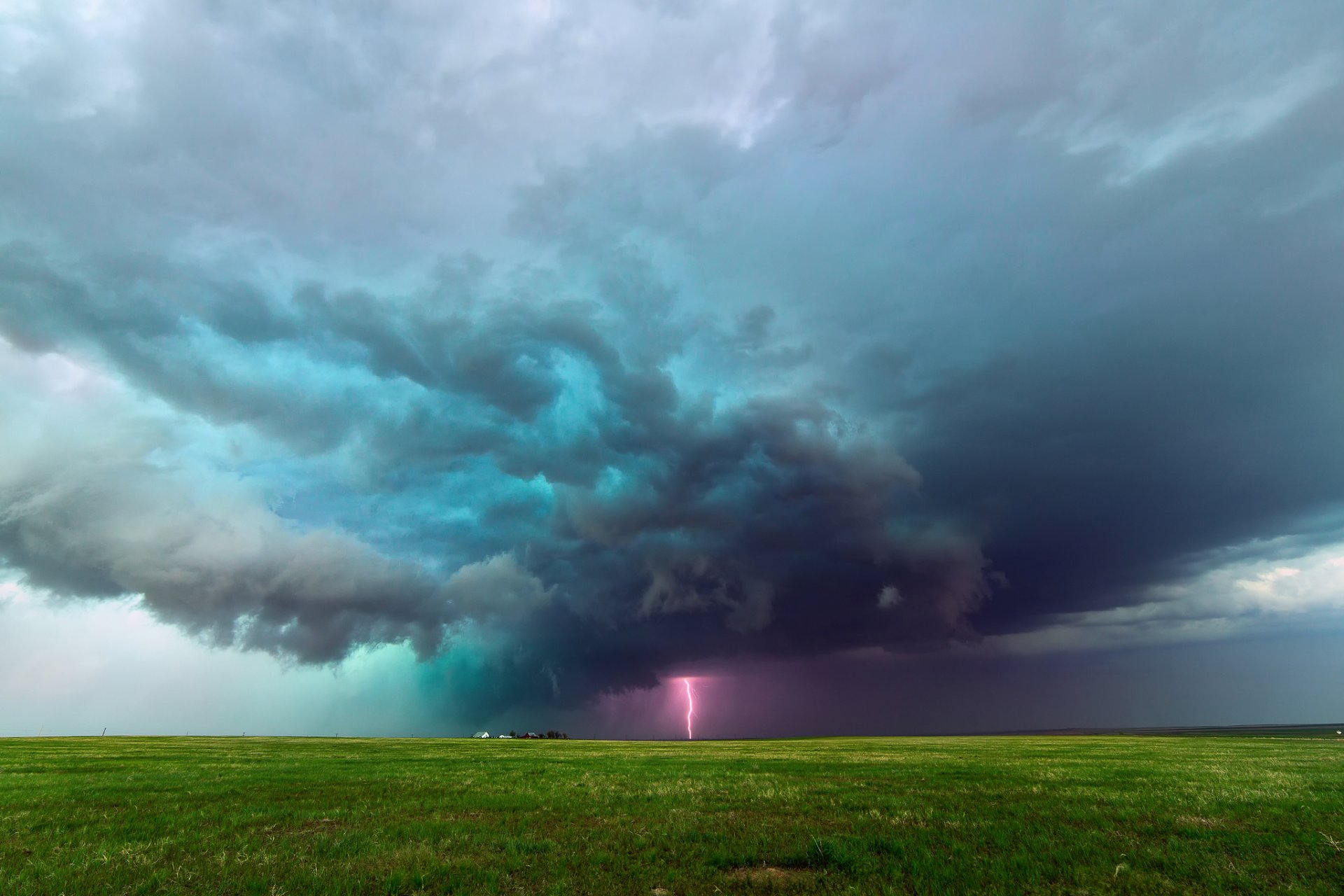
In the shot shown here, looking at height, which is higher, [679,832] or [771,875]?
[771,875]

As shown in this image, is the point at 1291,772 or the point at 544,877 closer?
the point at 544,877

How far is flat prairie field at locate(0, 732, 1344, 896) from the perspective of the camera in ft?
40.3

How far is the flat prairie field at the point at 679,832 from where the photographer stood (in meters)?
12.3

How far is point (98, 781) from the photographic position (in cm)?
2798

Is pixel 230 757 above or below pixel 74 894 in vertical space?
below

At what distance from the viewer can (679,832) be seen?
53.4 feet

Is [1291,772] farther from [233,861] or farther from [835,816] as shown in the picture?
[233,861]

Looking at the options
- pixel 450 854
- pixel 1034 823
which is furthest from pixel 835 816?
pixel 450 854

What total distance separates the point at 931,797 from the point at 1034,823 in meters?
5.48

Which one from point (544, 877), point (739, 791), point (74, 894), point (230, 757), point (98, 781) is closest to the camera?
point (74, 894)

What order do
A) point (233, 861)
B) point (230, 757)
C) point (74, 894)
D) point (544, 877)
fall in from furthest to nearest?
1. point (230, 757)
2. point (233, 861)
3. point (544, 877)
4. point (74, 894)

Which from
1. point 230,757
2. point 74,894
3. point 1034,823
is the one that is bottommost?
point 230,757

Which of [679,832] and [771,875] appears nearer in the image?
[771,875]

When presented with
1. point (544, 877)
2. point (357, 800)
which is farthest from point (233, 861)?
point (357, 800)
